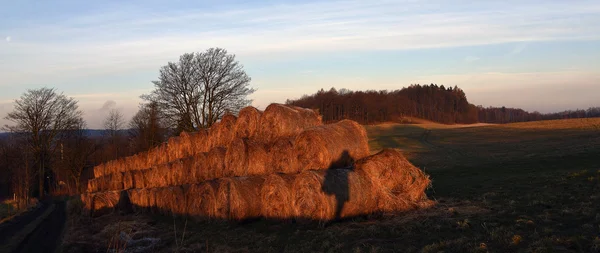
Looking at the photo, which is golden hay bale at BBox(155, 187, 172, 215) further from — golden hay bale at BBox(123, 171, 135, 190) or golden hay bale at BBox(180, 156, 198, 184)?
golden hay bale at BBox(123, 171, 135, 190)

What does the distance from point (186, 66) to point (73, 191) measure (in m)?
25.0

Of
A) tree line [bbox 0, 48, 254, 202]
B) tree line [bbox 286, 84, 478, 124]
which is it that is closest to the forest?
tree line [bbox 286, 84, 478, 124]

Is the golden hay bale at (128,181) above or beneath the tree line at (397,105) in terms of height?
beneath

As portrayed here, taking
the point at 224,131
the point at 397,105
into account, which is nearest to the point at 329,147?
the point at 224,131

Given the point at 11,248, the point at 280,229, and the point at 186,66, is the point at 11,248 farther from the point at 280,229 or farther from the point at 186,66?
the point at 186,66

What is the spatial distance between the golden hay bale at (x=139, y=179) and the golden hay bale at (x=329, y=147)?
13.9 metres

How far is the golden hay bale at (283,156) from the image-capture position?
15.1 meters

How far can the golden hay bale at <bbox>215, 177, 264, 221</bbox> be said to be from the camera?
13922mm

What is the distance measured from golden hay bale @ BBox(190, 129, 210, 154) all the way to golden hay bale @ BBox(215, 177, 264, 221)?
8140 millimetres

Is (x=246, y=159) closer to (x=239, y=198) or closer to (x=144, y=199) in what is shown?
(x=239, y=198)

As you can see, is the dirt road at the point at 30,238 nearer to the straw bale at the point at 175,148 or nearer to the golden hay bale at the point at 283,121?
the straw bale at the point at 175,148

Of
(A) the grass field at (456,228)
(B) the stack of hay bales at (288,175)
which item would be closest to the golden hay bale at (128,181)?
(B) the stack of hay bales at (288,175)

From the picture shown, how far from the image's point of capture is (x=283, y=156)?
51.0ft

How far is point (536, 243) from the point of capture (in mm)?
7500
